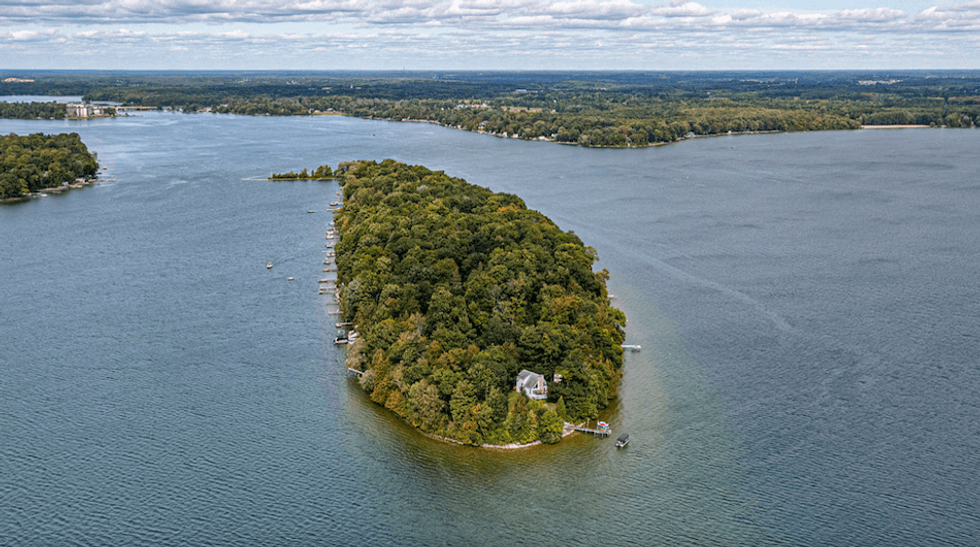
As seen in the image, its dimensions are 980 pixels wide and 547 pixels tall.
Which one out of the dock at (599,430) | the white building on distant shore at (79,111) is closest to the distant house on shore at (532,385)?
the dock at (599,430)

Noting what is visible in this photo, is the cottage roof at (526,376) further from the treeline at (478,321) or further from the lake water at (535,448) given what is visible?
the lake water at (535,448)

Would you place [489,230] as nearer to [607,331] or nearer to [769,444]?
[607,331]

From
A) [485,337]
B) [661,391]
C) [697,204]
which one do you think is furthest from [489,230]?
[697,204]

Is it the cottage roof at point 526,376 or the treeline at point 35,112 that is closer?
the cottage roof at point 526,376

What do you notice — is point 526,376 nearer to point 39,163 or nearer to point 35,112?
point 39,163

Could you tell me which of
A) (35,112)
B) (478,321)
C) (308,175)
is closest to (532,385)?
(478,321)
